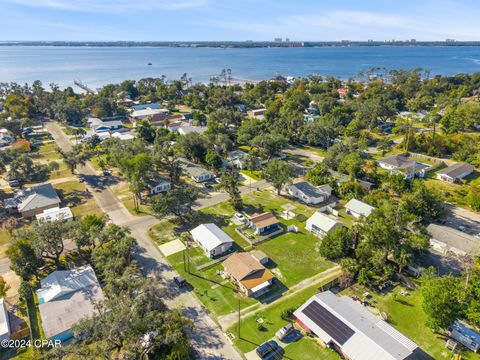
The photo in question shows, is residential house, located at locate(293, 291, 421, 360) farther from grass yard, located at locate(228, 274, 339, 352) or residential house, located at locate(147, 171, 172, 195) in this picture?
residential house, located at locate(147, 171, 172, 195)

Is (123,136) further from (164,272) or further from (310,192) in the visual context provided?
(164,272)

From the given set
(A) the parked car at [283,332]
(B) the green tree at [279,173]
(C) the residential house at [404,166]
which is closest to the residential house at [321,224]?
(B) the green tree at [279,173]

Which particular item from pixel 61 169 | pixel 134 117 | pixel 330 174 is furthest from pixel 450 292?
pixel 134 117

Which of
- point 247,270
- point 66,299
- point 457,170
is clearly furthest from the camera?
point 457,170

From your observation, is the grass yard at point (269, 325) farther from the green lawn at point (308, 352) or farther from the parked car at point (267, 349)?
the parked car at point (267, 349)

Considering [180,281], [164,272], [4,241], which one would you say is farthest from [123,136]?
[180,281]

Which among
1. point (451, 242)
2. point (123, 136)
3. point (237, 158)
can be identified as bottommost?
point (451, 242)

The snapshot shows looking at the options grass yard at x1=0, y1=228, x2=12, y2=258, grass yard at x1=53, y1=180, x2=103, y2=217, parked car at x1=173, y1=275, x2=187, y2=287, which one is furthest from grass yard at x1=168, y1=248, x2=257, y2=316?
grass yard at x1=0, y1=228, x2=12, y2=258
